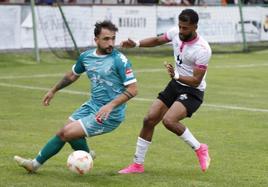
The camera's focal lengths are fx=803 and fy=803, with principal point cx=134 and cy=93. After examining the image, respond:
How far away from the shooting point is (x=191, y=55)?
980 cm

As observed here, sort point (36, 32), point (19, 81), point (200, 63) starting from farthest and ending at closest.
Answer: point (36, 32)
point (19, 81)
point (200, 63)

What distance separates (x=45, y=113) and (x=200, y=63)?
6075mm

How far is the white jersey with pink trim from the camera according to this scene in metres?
9.75

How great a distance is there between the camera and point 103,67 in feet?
30.0

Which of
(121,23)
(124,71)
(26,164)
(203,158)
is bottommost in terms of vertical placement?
(121,23)

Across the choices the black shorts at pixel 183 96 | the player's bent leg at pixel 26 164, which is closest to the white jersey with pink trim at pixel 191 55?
the black shorts at pixel 183 96

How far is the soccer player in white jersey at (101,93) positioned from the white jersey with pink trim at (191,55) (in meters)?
0.99

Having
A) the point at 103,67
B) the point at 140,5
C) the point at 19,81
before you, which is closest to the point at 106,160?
the point at 103,67

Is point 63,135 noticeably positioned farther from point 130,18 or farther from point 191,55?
point 130,18

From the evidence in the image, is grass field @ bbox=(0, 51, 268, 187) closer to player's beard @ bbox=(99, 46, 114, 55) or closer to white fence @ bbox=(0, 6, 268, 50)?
player's beard @ bbox=(99, 46, 114, 55)

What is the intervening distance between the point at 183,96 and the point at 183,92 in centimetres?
6

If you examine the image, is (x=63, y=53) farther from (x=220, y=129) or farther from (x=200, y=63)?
(x=200, y=63)

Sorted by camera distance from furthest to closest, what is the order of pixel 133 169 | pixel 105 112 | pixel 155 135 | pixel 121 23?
1. pixel 121 23
2. pixel 155 135
3. pixel 133 169
4. pixel 105 112

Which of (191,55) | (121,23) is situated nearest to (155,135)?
(191,55)
